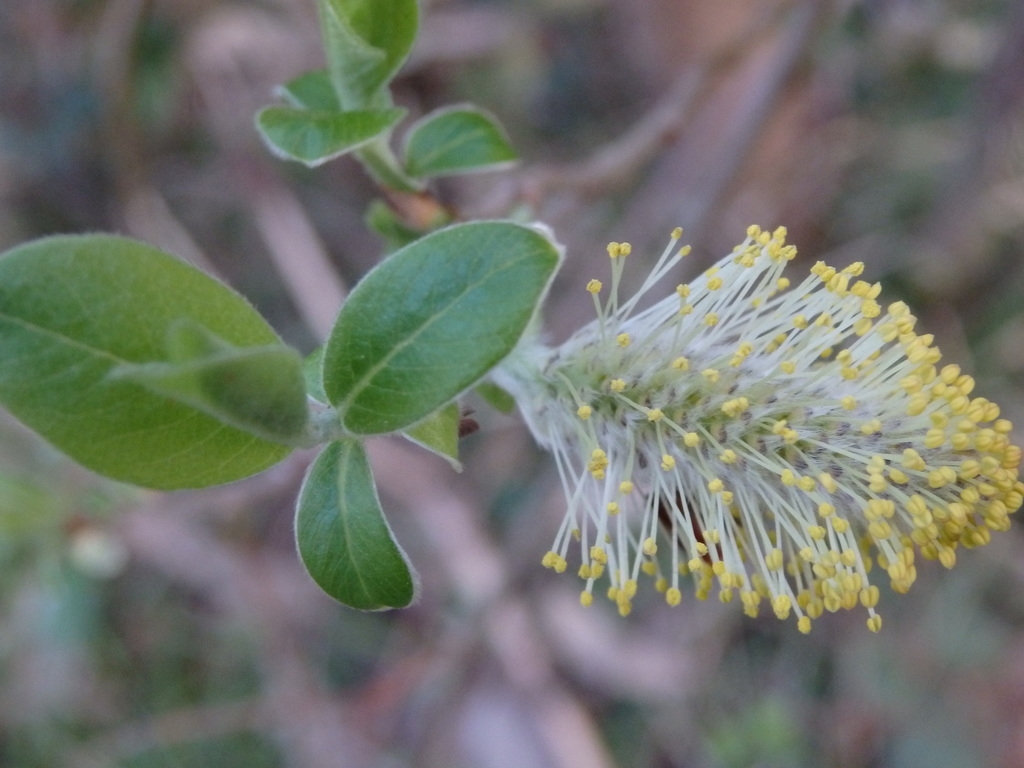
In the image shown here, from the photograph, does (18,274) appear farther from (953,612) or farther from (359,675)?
(953,612)

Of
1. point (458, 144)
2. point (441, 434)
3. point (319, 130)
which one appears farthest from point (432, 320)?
point (458, 144)

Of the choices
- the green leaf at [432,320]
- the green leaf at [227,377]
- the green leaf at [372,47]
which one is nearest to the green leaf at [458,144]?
the green leaf at [372,47]

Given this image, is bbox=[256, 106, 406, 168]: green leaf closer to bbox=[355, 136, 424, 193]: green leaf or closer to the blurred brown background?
bbox=[355, 136, 424, 193]: green leaf

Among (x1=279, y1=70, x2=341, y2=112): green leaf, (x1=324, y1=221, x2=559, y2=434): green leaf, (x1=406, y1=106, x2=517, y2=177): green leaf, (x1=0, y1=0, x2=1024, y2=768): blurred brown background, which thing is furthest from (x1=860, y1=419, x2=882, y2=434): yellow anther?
(x1=0, y1=0, x2=1024, y2=768): blurred brown background

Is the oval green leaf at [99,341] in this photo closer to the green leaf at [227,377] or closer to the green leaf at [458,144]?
the green leaf at [227,377]

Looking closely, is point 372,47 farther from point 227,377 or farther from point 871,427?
point 871,427
